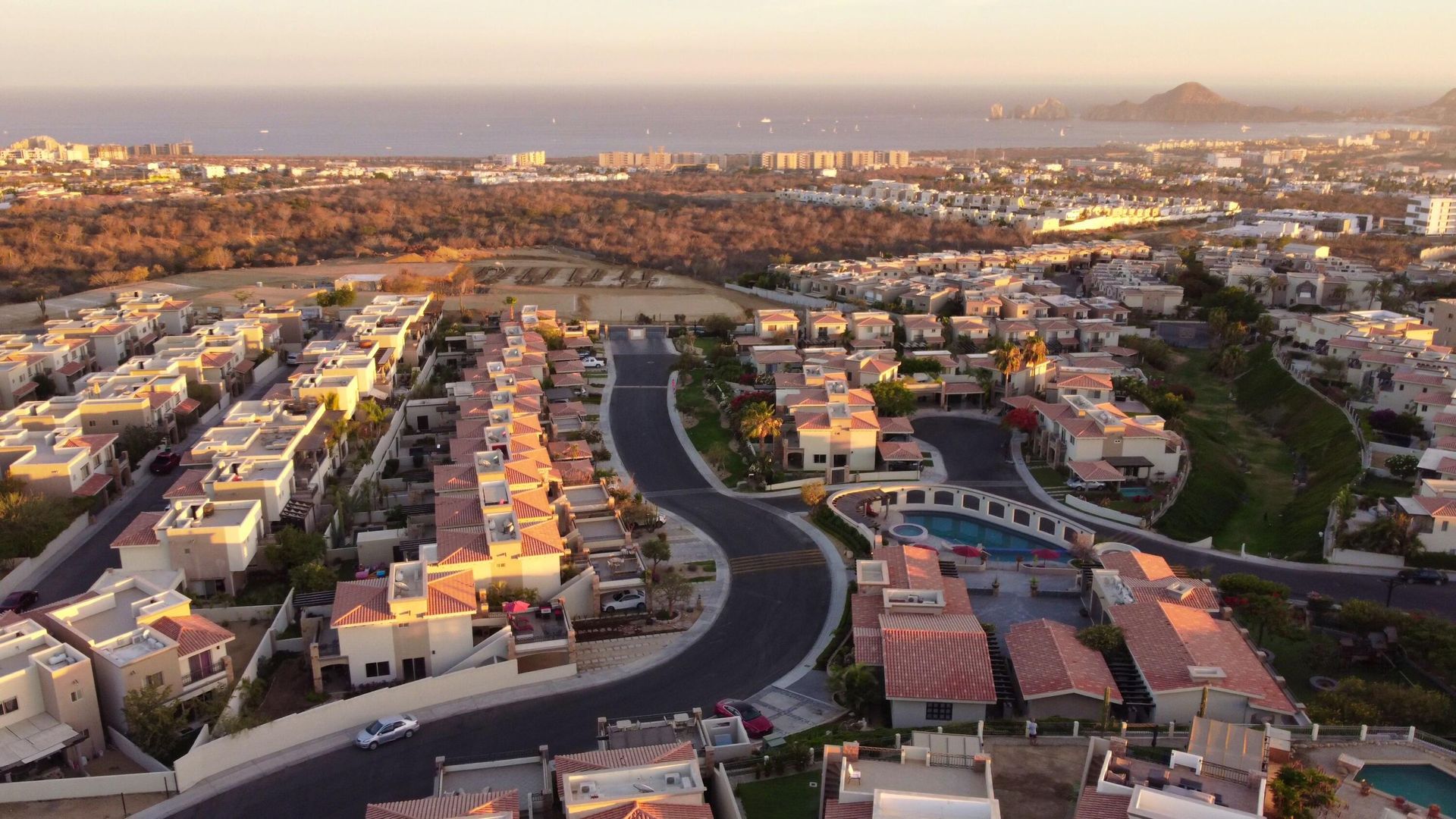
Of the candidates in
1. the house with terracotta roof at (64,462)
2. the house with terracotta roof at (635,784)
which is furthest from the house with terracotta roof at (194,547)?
the house with terracotta roof at (635,784)

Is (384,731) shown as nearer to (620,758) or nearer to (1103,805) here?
(620,758)

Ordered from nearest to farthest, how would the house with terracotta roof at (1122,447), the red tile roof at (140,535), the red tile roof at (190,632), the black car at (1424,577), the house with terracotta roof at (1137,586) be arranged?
the red tile roof at (190,632), the house with terracotta roof at (1137,586), the red tile roof at (140,535), the black car at (1424,577), the house with terracotta roof at (1122,447)

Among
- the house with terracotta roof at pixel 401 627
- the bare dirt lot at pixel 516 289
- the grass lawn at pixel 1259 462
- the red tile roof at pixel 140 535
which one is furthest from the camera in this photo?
the bare dirt lot at pixel 516 289

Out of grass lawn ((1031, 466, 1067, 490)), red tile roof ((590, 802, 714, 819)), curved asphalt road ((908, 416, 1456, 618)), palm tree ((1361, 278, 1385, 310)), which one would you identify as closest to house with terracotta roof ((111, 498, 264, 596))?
red tile roof ((590, 802, 714, 819))

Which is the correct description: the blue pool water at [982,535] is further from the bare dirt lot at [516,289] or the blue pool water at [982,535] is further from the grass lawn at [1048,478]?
the bare dirt lot at [516,289]

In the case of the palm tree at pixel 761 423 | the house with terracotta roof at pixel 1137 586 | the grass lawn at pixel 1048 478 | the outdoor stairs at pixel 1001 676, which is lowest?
the outdoor stairs at pixel 1001 676

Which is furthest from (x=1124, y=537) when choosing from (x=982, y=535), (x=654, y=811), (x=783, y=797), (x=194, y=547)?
(x=194, y=547)

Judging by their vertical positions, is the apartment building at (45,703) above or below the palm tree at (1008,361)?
below
